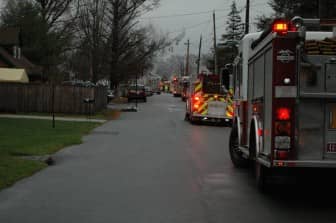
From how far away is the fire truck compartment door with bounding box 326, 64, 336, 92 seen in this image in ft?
30.3

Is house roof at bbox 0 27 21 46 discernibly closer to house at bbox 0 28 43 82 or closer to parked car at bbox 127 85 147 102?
house at bbox 0 28 43 82

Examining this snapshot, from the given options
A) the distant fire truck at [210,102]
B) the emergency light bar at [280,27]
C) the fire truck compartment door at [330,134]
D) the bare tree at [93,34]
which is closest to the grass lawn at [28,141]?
the distant fire truck at [210,102]

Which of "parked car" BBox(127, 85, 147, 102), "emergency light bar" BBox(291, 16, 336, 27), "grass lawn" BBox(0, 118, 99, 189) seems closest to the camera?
"emergency light bar" BBox(291, 16, 336, 27)

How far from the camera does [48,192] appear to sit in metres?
10.9

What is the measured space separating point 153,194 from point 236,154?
4.53 m

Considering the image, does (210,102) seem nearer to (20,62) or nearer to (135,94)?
(20,62)

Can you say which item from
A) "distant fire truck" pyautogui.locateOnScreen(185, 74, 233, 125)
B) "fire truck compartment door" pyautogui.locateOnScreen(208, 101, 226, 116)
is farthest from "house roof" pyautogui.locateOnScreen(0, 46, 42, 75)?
"fire truck compartment door" pyautogui.locateOnScreen(208, 101, 226, 116)

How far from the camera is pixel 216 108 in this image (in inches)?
1270

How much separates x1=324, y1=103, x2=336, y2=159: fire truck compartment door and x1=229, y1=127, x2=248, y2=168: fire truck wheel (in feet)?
16.9

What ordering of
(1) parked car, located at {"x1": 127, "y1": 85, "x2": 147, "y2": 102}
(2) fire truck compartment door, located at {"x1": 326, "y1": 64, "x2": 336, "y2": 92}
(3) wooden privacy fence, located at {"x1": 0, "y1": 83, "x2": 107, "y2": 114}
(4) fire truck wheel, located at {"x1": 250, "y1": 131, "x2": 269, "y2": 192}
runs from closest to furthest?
(2) fire truck compartment door, located at {"x1": 326, "y1": 64, "x2": 336, "y2": 92}
(4) fire truck wheel, located at {"x1": 250, "y1": 131, "x2": 269, "y2": 192}
(3) wooden privacy fence, located at {"x1": 0, "y1": 83, "x2": 107, "y2": 114}
(1) parked car, located at {"x1": 127, "y1": 85, "x2": 147, "y2": 102}

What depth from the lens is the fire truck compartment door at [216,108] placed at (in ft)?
106

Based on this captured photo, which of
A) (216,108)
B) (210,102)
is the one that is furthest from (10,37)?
(216,108)

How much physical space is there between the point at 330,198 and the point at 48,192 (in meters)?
4.73

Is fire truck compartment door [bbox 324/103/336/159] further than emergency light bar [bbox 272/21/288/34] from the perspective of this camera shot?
Yes
